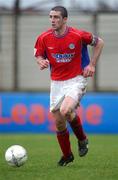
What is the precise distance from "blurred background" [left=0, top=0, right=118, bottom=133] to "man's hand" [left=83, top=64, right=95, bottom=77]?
10.4m

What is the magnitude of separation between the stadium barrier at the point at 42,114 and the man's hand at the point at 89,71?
33.8ft

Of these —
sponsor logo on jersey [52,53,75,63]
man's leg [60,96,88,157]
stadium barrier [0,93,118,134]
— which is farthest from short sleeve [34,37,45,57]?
stadium barrier [0,93,118,134]

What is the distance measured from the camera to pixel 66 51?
1103cm

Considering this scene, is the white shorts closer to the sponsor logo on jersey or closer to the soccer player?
the soccer player

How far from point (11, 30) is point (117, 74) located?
3.99 metres

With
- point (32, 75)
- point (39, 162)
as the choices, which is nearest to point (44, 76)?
point (32, 75)

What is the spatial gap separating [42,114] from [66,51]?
34.7 feet

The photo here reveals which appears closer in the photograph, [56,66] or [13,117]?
[56,66]

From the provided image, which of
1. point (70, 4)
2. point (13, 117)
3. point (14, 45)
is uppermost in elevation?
point (70, 4)

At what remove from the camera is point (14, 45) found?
24.1m

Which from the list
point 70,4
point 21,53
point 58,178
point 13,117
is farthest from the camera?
point 21,53

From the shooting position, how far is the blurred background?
70.6 ft

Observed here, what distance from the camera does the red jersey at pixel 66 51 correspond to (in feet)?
36.2

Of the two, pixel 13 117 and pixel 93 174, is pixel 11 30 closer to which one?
pixel 13 117
